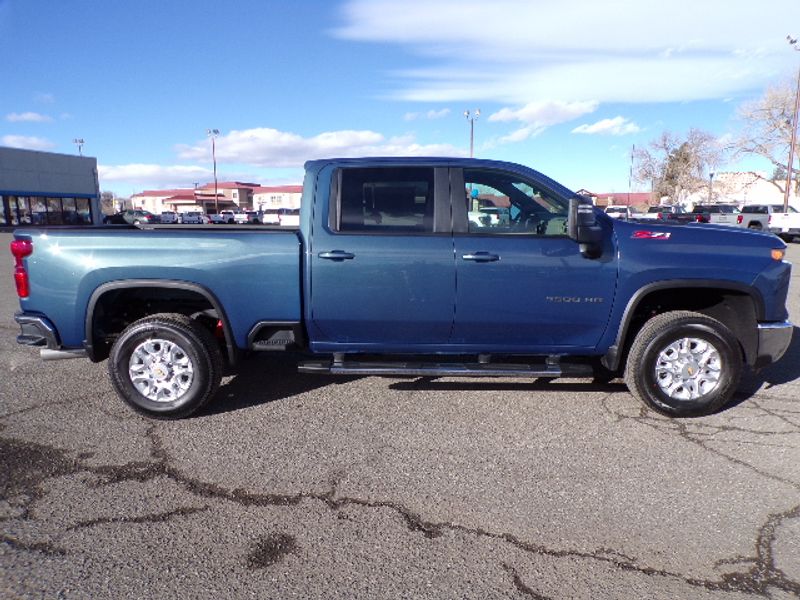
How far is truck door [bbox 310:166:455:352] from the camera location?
12.9 feet

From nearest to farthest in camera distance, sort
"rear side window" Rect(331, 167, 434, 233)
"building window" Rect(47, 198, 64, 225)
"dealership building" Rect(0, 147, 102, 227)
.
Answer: "rear side window" Rect(331, 167, 434, 233)
"dealership building" Rect(0, 147, 102, 227)
"building window" Rect(47, 198, 64, 225)

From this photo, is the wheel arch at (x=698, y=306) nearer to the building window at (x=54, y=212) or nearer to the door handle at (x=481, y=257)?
the door handle at (x=481, y=257)

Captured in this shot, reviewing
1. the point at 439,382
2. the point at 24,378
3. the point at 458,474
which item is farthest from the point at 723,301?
the point at 24,378

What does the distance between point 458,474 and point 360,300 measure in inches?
57.7

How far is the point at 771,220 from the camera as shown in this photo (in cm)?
2664

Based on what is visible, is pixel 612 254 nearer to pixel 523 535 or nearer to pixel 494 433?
pixel 494 433

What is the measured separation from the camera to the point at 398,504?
293 centimetres

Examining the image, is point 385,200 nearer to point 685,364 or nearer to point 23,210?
point 685,364

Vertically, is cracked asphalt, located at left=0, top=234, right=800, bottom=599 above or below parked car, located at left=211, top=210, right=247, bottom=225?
below

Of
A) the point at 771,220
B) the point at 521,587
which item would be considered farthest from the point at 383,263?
the point at 771,220

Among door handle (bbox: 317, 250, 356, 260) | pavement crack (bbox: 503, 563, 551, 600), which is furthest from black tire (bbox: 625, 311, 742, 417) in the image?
door handle (bbox: 317, 250, 356, 260)

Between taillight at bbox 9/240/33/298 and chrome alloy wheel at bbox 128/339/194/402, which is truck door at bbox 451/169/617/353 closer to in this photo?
chrome alloy wheel at bbox 128/339/194/402

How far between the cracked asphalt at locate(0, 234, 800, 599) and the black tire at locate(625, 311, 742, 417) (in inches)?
6.0

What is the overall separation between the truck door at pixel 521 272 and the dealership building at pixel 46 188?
37.9 metres
